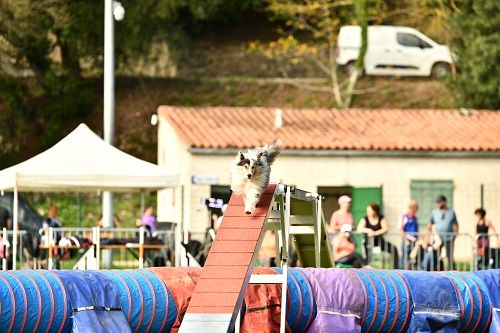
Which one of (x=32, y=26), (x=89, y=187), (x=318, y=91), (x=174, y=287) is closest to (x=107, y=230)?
(x=89, y=187)

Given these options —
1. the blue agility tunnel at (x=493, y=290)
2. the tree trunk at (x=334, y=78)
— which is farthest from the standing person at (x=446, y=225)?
the tree trunk at (x=334, y=78)

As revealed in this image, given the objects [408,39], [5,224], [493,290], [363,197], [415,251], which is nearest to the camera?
[493,290]

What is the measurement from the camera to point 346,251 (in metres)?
25.1

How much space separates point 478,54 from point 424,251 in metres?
21.0

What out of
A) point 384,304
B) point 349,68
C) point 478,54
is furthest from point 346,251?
point 349,68

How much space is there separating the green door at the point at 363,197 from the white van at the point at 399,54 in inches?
619

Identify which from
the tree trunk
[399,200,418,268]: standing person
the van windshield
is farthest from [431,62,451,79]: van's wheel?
[399,200,418,268]: standing person

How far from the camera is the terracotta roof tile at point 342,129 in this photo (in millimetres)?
38906

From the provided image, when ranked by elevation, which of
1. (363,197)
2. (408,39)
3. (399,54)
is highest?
(408,39)

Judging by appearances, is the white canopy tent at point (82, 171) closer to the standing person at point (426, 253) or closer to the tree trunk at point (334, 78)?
the standing person at point (426, 253)

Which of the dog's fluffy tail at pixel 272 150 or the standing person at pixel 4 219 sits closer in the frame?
the dog's fluffy tail at pixel 272 150

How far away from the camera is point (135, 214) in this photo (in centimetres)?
4419

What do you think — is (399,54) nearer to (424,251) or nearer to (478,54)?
(478,54)

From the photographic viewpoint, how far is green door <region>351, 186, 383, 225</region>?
3800 cm
